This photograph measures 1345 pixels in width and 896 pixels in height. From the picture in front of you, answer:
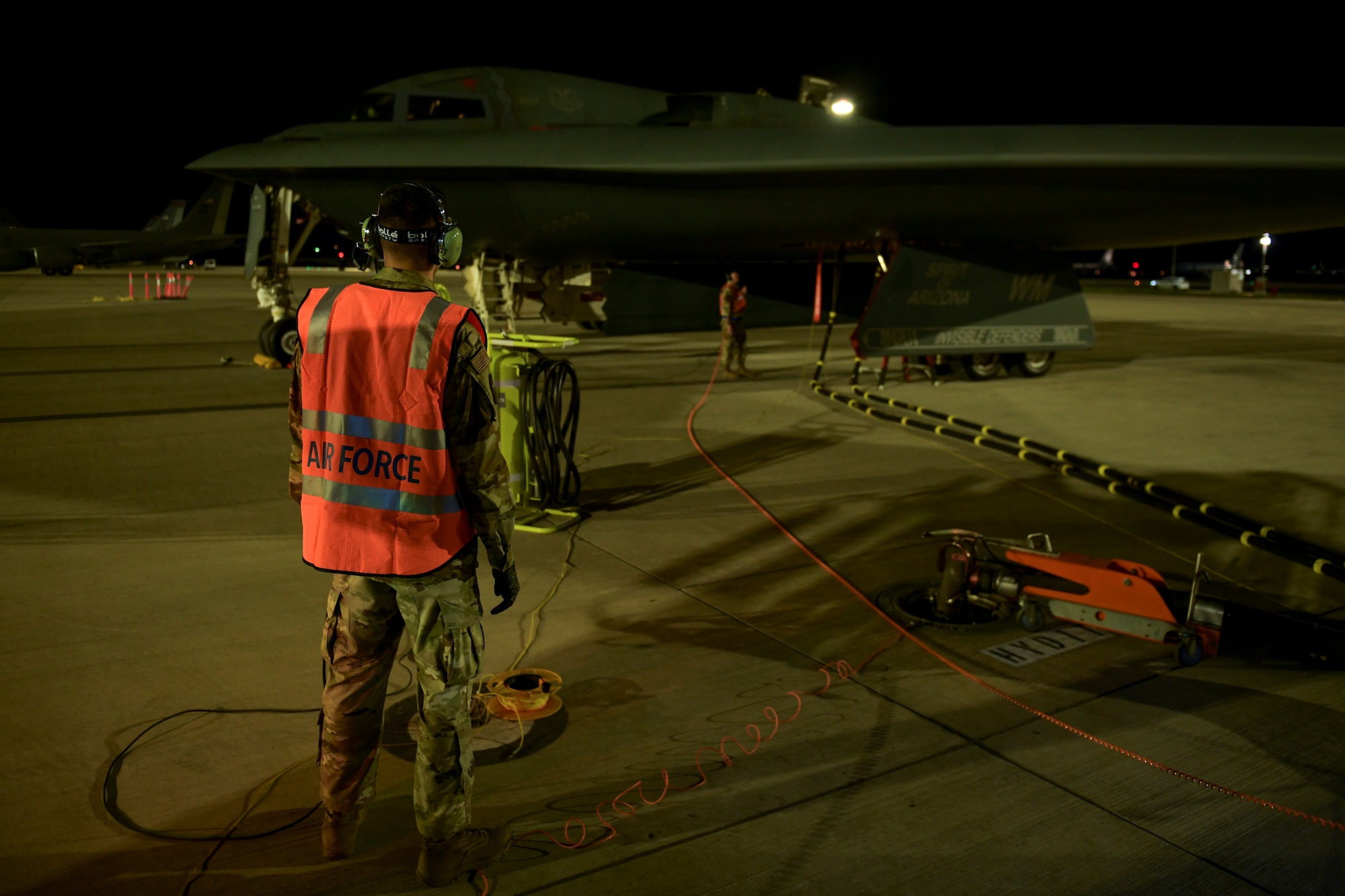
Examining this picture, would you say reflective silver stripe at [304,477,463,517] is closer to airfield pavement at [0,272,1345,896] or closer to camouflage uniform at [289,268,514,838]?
camouflage uniform at [289,268,514,838]

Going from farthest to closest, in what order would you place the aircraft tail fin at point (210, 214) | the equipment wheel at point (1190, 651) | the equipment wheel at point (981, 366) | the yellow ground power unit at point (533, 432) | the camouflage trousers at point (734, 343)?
the aircraft tail fin at point (210, 214), the equipment wheel at point (981, 366), the camouflage trousers at point (734, 343), the yellow ground power unit at point (533, 432), the equipment wheel at point (1190, 651)

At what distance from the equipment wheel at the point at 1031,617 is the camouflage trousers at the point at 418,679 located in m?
3.16

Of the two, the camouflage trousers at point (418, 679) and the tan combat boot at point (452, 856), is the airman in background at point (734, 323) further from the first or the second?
the tan combat boot at point (452, 856)

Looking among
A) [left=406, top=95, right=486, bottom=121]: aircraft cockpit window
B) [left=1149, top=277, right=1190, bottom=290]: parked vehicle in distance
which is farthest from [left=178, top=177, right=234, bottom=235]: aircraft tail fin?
[left=1149, top=277, right=1190, bottom=290]: parked vehicle in distance

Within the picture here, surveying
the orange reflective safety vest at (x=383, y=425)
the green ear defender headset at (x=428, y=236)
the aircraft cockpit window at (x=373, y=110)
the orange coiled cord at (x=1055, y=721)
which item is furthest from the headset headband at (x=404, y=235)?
the aircraft cockpit window at (x=373, y=110)

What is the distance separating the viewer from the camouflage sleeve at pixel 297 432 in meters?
2.82

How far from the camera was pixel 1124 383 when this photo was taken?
45.1 ft

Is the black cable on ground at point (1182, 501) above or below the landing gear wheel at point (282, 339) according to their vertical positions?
below

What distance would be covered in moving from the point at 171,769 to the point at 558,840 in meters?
1.54

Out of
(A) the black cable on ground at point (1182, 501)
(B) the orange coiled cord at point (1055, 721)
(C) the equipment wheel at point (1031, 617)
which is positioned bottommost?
(B) the orange coiled cord at point (1055, 721)

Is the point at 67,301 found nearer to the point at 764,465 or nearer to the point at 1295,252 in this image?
the point at 764,465

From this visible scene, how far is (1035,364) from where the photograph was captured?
14.8 metres

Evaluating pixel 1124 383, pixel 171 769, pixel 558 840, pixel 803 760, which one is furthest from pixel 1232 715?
pixel 1124 383

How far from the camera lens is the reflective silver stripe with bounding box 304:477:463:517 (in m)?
2.66
